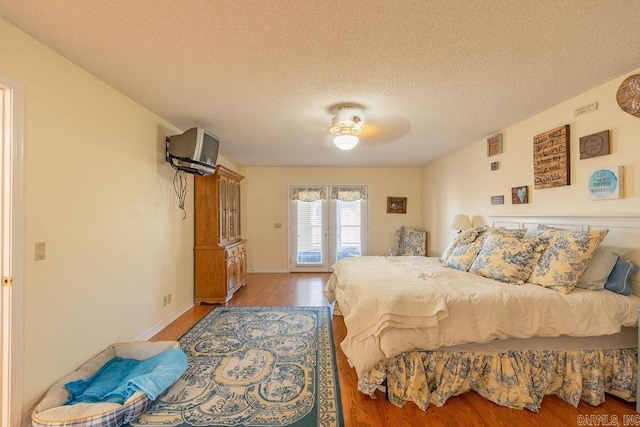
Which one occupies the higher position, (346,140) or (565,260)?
(346,140)

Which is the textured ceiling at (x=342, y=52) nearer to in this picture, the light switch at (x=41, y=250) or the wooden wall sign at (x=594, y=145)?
the wooden wall sign at (x=594, y=145)

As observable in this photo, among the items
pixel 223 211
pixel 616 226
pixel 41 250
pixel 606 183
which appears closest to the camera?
pixel 41 250

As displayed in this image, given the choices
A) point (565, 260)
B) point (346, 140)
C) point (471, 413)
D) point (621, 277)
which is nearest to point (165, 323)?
point (346, 140)

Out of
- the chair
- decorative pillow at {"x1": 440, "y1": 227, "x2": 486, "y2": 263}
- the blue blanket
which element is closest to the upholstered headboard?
decorative pillow at {"x1": 440, "y1": 227, "x2": 486, "y2": 263}

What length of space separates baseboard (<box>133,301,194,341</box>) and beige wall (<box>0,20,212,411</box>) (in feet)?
0.17

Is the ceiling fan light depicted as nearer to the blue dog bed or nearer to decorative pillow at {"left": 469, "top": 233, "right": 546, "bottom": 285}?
decorative pillow at {"left": 469, "top": 233, "right": 546, "bottom": 285}

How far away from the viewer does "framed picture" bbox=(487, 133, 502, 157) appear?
11.7 feet

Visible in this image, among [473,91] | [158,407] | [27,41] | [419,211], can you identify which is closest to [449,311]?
[473,91]

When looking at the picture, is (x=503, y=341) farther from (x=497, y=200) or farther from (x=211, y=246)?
(x=211, y=246)

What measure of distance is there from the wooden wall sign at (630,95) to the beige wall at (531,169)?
0.14 ft

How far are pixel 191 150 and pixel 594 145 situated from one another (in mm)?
3809

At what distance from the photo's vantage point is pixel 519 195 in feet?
10.7

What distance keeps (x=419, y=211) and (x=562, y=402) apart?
4649 mm

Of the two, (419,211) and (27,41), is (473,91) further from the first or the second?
(419,211)
